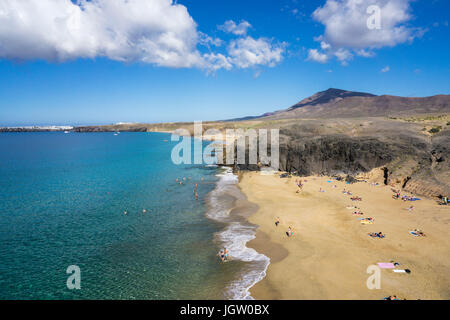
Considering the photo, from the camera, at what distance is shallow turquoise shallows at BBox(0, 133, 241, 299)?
54.2ft

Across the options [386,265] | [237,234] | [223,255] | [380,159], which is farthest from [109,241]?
[380,159]

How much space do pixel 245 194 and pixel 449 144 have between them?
30.2 meters

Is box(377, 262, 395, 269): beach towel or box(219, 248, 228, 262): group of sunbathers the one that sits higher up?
box(377, 262, 395, 269): beach towel

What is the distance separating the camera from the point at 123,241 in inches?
893

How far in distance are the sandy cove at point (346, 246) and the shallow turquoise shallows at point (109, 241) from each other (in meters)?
4.41

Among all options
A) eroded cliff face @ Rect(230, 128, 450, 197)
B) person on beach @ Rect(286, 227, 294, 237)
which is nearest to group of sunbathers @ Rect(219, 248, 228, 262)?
person on beach @ Rect(286, 227, 294, 237)

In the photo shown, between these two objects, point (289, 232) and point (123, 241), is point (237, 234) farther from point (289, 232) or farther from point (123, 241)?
point (123, 241)

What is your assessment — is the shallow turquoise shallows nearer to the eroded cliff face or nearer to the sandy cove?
the sandy cove

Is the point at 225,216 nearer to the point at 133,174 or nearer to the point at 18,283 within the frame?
the point at 18,283

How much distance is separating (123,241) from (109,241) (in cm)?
130

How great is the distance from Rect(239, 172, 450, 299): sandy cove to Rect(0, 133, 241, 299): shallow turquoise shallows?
174 inches

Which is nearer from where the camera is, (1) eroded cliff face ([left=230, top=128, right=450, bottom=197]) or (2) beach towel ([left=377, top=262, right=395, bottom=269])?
(2) beach towel ([left=377, top=262, right=395, bottom=269])

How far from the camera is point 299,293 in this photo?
15109 mm
